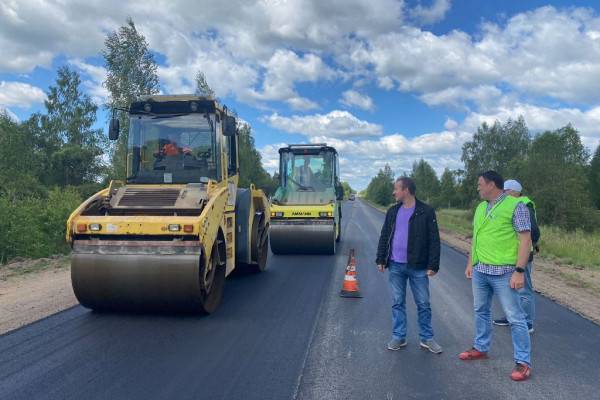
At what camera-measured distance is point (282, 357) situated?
4508 mm

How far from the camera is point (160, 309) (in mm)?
5625

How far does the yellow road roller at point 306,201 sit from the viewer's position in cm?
1142

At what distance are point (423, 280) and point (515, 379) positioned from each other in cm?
117

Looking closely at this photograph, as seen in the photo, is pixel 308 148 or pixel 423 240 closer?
pixel 423 240

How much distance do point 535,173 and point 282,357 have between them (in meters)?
30.5

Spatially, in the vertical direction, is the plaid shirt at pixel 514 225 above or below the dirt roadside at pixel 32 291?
above

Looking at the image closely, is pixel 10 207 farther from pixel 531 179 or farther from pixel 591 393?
pixel 531 179

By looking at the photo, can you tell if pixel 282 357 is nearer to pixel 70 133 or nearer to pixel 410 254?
pixel 410 254

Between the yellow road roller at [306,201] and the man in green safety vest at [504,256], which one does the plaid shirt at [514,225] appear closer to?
the man in green safety vest at [504,256]

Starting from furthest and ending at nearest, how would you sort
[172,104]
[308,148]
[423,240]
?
[308,148], [172,104], [423,240]

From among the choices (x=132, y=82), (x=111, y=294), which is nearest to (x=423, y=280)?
(x=111, y=294)

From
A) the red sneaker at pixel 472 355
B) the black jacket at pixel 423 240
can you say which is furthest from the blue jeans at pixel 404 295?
the red sneaker at pixel 472 355

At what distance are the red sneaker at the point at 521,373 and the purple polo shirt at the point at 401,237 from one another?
1349mm

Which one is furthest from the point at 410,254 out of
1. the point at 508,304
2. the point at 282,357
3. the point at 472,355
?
the point at 282,357
